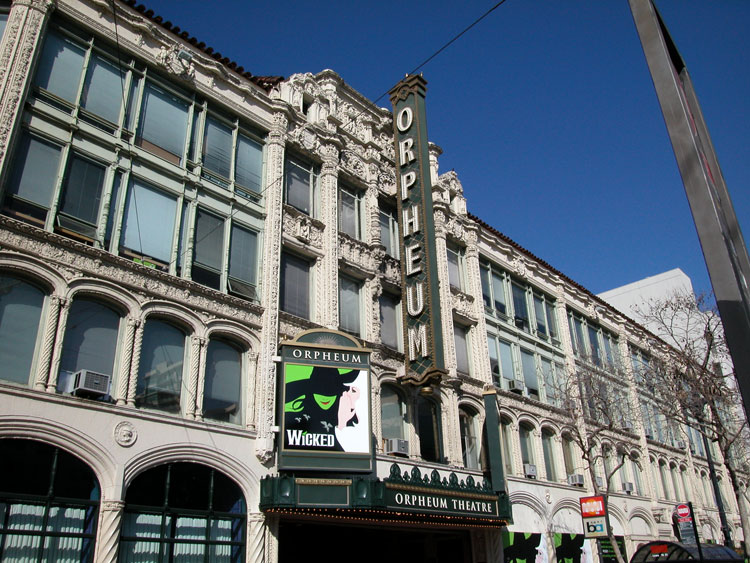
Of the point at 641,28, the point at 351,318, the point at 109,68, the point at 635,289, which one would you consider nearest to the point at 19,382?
the point at 109,68

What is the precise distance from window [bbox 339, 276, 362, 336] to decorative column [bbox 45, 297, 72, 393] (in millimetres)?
9526

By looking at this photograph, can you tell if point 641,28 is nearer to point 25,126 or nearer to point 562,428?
point 25,126

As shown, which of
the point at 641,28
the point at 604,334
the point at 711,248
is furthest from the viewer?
the point at 604,334

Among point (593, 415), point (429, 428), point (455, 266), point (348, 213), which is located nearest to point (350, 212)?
point (348, 213)

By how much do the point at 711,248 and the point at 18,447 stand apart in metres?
13.7

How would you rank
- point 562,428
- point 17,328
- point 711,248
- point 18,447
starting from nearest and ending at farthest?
point 711,248
point 18,447
point 17,328
point 562,428

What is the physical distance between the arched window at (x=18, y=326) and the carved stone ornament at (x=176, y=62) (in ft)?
27.9

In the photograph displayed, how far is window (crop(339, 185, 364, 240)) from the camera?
2411cm

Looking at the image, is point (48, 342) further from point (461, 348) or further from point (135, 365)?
point (461, 348)

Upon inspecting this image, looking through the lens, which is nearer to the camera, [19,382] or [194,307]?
[19,382]

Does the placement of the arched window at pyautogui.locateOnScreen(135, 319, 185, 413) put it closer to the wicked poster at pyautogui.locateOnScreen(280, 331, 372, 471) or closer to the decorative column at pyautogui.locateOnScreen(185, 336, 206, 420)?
the decorative column at pyautogui.locateOnScreen(185, 336, 206, 420)

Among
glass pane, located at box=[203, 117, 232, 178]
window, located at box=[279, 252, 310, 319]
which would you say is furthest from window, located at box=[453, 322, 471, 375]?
glass pane, located at box=[203, 117, 232, 178]

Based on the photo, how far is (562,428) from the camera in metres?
30.5

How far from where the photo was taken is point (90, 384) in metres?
14.2
